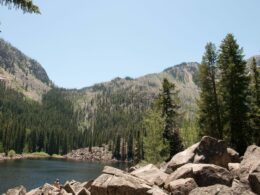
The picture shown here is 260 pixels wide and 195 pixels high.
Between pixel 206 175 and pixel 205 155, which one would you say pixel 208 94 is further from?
pixel 206 175

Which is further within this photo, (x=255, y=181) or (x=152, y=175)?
(x=152, y=175)

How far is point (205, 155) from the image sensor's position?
90.6 ft

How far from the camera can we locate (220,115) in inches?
2055

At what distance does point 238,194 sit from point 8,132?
176 metres

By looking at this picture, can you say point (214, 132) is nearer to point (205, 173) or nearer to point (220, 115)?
point (220, 115)

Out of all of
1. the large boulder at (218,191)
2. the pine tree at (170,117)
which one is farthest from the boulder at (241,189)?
the pine tree at (170,117)

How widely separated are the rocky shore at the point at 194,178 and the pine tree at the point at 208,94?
24.8m

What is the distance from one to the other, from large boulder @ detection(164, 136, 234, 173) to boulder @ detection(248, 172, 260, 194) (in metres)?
7.41

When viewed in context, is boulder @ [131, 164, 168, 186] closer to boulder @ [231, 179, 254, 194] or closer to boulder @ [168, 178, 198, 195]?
boulder @ [168, 178, 198, 195]

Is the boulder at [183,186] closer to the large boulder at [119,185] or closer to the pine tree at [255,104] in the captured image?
the large boulder at [119,185]

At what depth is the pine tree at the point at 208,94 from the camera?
173ft

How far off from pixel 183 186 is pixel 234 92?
3119 cm

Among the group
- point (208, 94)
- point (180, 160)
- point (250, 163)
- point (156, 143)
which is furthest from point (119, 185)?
point (208, 94)

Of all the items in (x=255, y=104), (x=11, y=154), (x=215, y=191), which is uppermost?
(x=255, y=104)
